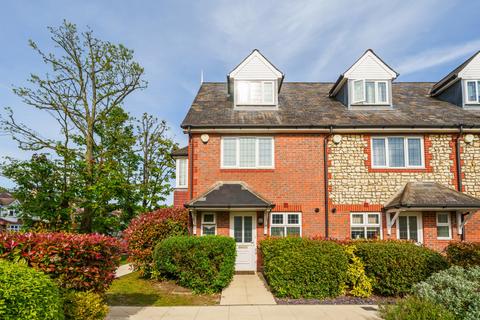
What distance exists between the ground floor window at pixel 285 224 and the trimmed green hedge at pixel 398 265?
432 centimetres

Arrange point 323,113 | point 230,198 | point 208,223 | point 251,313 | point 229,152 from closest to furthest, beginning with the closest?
point 251,313 → point 230,198 → point 208,223 → point 229,152 → point 323,113

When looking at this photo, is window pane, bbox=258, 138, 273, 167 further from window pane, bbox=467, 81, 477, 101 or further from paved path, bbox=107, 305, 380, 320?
window pane, bbox=467, 81, 477, 101

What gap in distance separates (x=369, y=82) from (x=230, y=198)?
8.90 meters

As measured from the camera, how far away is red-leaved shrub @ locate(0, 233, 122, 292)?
20.2 feet

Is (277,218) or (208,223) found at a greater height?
(277,218)

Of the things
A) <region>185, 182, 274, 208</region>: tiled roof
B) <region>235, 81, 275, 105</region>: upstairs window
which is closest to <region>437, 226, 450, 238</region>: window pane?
<region>185, 182, 274, 208</region>: tiled roof

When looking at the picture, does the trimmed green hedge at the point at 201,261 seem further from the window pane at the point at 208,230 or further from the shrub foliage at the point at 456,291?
the shrub foliage at the point at 456,291

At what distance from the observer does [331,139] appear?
47.6 feet

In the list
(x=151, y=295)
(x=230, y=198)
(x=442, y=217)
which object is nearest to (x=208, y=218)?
(x=230, y=198)

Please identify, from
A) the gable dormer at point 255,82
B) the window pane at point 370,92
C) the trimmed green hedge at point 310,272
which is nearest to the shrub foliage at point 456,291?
the trimmed green hedge at point 310,272

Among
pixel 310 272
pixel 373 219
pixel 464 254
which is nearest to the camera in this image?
pixel 464 254

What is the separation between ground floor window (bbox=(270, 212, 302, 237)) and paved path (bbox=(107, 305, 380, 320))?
16.6ft

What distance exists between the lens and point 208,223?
13773 millimetres

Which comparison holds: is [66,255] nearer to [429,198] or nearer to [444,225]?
[429,198]
